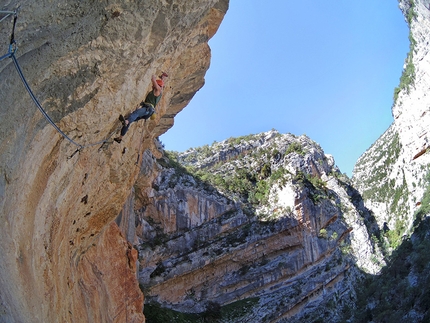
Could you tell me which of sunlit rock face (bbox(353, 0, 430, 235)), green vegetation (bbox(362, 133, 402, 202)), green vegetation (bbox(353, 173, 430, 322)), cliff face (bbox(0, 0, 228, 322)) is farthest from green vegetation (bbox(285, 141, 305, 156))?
cliff face (bbox(0, 0, 228, 322))

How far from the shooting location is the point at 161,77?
887cm

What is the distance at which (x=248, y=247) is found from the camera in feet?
103

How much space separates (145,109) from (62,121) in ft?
7.17

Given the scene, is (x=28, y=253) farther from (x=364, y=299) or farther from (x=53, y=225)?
(x=364, y=299)

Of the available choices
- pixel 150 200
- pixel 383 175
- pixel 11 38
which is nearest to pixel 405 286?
pixel 150 200

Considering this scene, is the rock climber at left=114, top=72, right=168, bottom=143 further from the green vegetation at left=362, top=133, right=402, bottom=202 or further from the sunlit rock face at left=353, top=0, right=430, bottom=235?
the green vegetation at left=362, top=133, right=402, bottom=202

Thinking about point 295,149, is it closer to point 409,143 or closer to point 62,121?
point 409,143

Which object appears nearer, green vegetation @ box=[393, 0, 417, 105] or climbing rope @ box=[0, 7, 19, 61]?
climbing rope @ box=[0, 7, 19, 61]

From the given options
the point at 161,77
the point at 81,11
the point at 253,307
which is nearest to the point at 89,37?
the point at 81,11

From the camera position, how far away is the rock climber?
24.0 feet

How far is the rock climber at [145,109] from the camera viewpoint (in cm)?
733

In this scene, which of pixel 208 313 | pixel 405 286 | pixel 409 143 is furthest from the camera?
pixel 409 143

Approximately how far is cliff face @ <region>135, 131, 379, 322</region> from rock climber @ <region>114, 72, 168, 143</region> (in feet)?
54.4

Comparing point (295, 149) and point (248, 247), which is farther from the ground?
point (295, 149)
